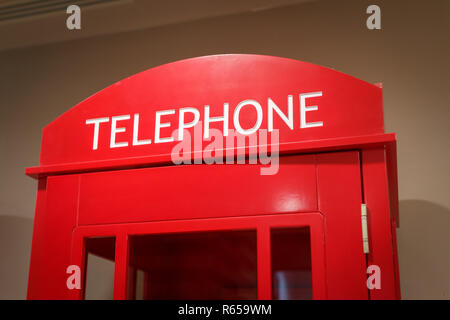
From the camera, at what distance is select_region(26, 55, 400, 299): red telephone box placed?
1.27 m

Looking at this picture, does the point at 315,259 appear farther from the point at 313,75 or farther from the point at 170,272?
the point at 170,272

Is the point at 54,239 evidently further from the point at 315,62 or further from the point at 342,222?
the point at 315,62

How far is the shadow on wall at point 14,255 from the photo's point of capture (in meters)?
2.70

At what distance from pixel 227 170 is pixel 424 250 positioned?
4.08ft

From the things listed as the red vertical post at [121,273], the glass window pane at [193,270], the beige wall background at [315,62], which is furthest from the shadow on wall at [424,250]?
the red vertical post at [121,273]

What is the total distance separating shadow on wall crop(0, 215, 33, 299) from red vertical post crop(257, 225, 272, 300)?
71.8 inches

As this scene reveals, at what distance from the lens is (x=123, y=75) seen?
294cm

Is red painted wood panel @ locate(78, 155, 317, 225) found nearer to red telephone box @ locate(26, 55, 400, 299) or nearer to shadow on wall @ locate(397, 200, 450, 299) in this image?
red telephone box @ locate(26, 55, 400, 299)

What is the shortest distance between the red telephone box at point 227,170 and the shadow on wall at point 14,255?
1352 millimetres

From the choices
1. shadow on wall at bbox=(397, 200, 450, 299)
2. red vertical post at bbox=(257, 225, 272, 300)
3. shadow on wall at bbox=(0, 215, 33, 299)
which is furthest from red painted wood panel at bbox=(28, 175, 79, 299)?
shadow on wall at bbox=(397, 200, 450, 299)

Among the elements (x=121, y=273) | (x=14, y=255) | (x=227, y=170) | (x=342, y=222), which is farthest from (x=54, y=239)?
(x=14, y=255)

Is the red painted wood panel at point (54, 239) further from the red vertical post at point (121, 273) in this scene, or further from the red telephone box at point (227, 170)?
the red vertical post at point (121, 273)

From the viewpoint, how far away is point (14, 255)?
9.08 feet

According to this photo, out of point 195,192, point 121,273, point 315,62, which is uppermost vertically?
point 315,62
